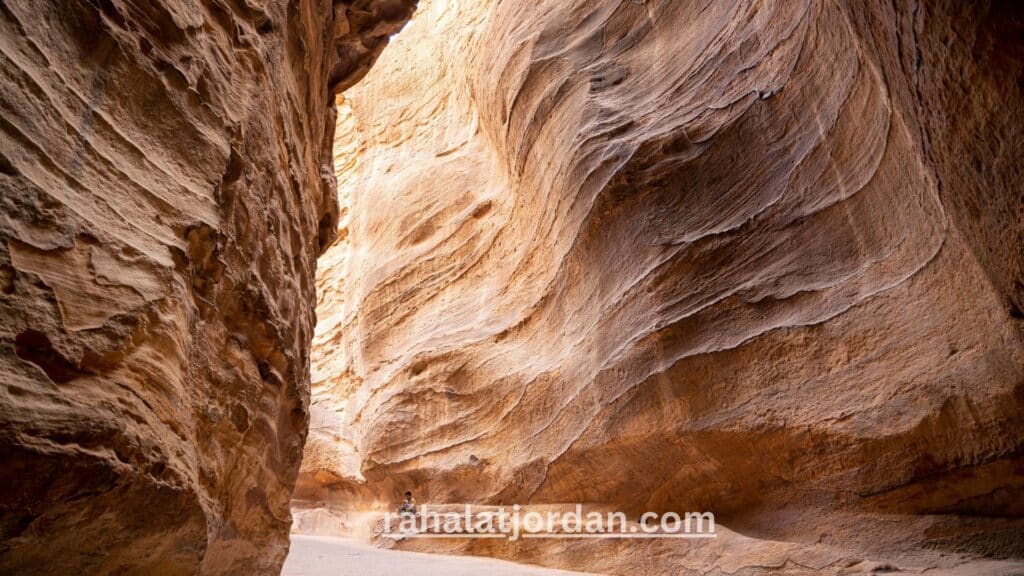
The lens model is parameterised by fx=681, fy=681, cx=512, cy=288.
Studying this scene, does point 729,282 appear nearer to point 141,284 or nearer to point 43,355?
point 141,284

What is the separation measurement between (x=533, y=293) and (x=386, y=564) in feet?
11.8

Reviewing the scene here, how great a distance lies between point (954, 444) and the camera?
4.87 m

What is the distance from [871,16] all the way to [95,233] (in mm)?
4457

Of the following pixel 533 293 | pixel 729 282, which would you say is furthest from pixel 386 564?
pixel 729 282

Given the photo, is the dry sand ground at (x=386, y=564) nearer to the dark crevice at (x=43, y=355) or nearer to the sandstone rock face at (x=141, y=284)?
the sandstone rock face at (x=141, y=284)

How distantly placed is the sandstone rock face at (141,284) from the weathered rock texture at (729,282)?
3.38 metres

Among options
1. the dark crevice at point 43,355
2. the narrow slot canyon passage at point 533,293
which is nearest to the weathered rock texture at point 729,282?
the narrow slot canyon passage at point 533,293

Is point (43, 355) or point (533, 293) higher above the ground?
point (533, 293)

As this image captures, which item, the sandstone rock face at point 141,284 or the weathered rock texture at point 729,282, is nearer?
the sandstone rock face at point 141,284

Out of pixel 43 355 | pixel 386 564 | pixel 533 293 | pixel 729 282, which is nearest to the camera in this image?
pixel 43 355

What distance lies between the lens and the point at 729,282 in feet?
Result: 20.4

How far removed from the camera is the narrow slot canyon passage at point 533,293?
1.87 m

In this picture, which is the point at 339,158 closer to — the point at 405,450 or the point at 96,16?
the point at 405,450

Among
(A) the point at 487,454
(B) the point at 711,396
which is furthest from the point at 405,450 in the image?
(B) the point at 711,396
